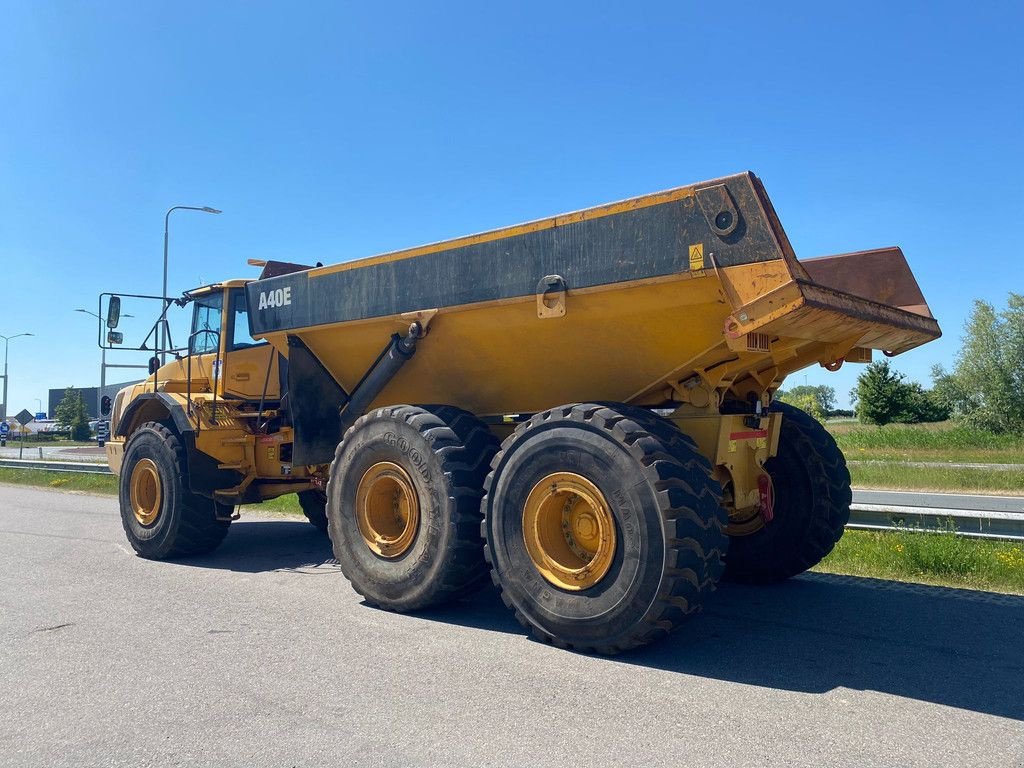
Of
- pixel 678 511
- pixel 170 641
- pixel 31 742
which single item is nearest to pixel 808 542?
pixel 678 511

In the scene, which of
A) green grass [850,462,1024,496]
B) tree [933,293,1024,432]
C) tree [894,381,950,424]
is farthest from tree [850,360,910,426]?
green grass [850,462,1024,496]

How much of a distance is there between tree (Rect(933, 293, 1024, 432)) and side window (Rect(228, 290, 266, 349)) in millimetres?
35351

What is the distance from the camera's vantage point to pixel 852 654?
4672 mm

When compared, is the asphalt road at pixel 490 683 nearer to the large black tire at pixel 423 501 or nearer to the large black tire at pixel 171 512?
the large black tire at pixel 423 501

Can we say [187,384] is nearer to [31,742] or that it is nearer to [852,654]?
[31,742]

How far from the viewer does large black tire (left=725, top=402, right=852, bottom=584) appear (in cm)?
630

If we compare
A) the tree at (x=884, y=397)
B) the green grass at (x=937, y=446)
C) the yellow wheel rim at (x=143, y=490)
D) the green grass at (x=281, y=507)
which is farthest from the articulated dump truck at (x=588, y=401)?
the tree at (x=884, y=397)

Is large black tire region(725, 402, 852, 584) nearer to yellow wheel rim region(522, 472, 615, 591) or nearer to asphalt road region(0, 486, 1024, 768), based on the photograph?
asphalt road region(0, 486, 1024, 768)

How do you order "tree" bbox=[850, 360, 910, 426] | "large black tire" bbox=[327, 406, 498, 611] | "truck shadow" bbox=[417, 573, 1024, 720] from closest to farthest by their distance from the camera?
"truck shadow" bbox=[417, 573, 1024, 720] < "large black tire" bbox=[327, 406, 498, 611] < "tree" bbox=[850, 360, 910, 426]

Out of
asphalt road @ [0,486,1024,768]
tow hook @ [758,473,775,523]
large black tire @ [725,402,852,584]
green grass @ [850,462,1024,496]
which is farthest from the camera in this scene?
green grass @ [850,462,1024,496]

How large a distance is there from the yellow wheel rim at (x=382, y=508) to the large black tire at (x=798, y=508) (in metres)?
2.78

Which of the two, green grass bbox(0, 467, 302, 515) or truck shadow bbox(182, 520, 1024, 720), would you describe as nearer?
truck shadow bbox(182, 520, 1024, 720)

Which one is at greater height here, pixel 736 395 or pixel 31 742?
pixel 736 395

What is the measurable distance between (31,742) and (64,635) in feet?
6.51
